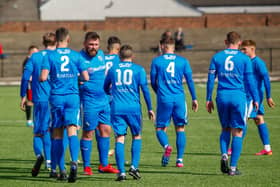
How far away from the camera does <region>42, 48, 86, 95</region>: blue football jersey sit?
13.7m

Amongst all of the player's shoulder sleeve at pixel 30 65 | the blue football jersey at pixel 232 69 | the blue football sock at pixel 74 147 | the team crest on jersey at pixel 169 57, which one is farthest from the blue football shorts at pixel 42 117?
the blue football jersey at pixel 232 69

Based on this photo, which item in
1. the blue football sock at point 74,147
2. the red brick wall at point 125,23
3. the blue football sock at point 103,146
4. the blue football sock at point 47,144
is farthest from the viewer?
the red brick wall at point 125,23

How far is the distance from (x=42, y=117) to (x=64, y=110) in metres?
1.20

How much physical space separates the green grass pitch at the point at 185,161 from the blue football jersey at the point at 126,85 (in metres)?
1.12

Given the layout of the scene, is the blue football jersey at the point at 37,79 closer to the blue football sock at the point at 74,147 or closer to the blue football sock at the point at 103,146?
the blue football sock at the point at 103,146

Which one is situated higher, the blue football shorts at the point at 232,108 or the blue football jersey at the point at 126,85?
the blue football jersey at the point at 126,85

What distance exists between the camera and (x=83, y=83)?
48.0 ft

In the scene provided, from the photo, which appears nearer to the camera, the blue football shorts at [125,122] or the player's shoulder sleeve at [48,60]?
the player's shoulder sleeve at [48,60]

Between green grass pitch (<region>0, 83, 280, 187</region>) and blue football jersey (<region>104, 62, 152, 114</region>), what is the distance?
3.68ft

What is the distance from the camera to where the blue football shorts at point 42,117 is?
14844 millimetres

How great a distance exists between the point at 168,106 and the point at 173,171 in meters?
1.32

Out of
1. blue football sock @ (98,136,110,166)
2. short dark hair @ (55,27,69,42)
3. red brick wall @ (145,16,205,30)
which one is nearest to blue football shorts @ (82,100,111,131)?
blue football sock @ (98,136,110,166)

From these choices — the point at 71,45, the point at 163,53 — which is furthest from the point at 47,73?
the point at 71,45

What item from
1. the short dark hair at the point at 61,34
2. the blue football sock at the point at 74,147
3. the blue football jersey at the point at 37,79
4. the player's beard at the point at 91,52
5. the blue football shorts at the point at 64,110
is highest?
the short dark hair at the point at 61,34
